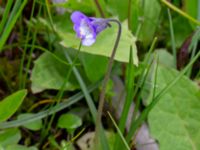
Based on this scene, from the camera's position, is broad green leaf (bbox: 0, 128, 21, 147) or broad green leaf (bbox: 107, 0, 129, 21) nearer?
broad green leaf (bbox: 0, 128, 21, 147)

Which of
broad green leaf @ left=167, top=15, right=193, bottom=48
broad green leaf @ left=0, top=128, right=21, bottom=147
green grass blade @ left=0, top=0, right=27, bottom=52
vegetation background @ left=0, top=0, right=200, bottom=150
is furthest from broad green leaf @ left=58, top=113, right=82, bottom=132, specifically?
broad green leaf @ left=167, top=15, right=193, bottom=48

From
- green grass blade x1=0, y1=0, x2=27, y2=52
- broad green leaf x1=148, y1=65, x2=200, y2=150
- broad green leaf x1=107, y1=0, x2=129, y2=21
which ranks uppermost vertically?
green grass blade x1=0, y1=0, x2=27, y2=52

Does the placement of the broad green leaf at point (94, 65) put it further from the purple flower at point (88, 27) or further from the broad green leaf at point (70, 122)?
the purple flower at point (88, 27)

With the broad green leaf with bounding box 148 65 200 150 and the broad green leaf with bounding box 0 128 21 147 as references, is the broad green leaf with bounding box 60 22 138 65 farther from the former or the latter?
the broad green leaf with bounding box 0 128 21 147

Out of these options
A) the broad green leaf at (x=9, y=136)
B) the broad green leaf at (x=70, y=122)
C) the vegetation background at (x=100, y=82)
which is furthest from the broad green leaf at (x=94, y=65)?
the broad green leaf at (x=9, y=136)

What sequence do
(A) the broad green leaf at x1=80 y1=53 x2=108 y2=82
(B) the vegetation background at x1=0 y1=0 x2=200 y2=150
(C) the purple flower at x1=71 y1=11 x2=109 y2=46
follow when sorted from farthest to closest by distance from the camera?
(A) the broad green leaf at x1=80 y1=53 x2=108 y2=82, (B) the vegetation background at x1=0 y1=0 x2=200 y2=150, (C) the purple flower at x1=71 y1=11 x2=109 y2=46

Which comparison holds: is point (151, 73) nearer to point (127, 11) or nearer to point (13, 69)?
point (127, 11)

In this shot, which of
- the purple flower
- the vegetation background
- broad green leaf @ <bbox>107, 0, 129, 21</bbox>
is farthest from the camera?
broad green leaf @ <bbox>107, 0, 129, 21</bbox>
